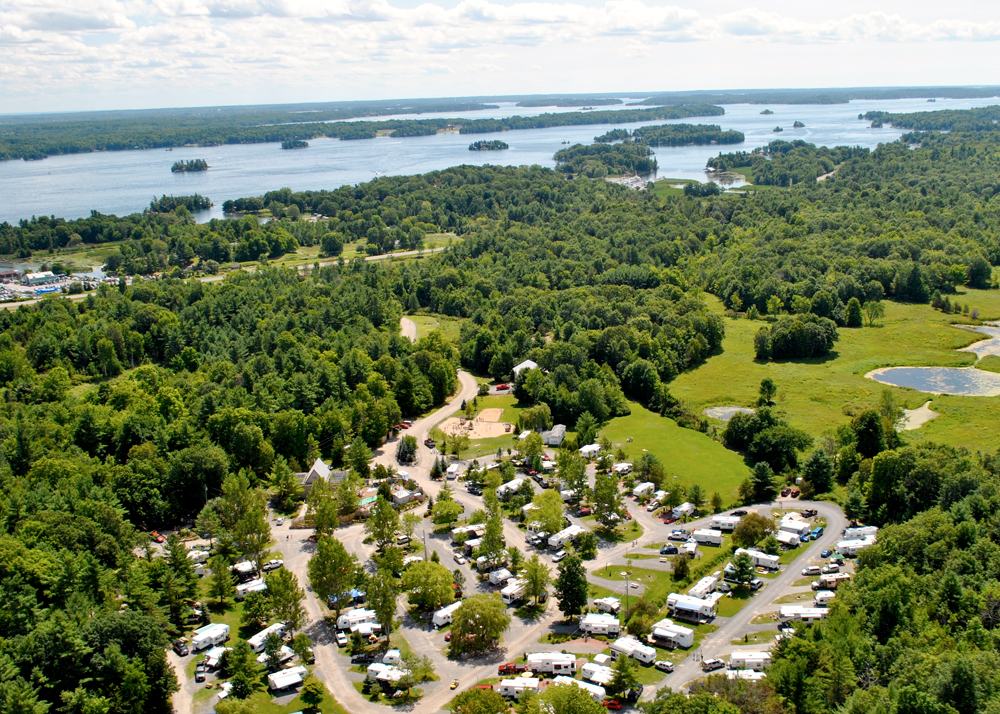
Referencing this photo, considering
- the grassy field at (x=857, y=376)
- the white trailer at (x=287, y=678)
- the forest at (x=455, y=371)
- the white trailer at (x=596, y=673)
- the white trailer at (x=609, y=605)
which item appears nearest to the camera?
the white trailer at (x=596, y=673)

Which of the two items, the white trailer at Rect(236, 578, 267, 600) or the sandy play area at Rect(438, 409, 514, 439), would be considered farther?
the sandy play area at Rect(438, 409, 514, 439)

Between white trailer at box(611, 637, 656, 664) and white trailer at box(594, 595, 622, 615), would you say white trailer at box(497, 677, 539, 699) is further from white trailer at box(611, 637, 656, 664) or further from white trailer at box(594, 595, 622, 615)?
white trailer at box(594, 595, 622, 615)

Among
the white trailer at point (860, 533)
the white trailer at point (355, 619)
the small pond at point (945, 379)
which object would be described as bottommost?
the white trailer at point (355, 619)

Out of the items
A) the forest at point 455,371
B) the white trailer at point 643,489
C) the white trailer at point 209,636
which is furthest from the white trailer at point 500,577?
the white trailer at point 209,636

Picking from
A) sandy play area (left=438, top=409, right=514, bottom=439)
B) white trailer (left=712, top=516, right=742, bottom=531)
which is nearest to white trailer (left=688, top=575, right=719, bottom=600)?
white trailer (left=712, top=516, right=742, bottom=531)

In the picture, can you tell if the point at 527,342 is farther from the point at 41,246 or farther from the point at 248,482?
the point at 41,246

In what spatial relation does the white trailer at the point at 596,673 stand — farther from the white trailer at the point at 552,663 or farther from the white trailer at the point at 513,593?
the white trailer at the point at 513,593
